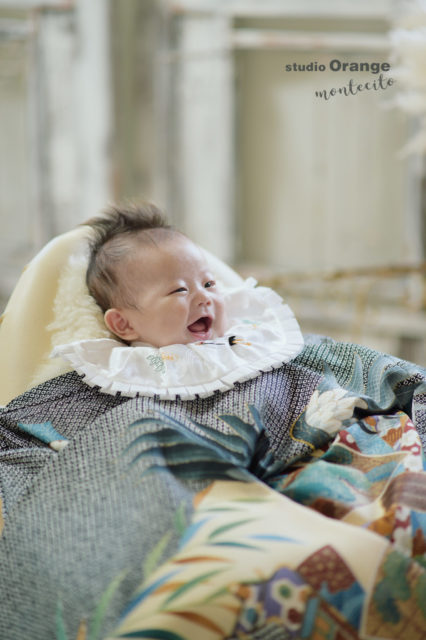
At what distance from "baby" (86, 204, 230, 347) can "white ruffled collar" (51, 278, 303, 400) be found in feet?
0.11

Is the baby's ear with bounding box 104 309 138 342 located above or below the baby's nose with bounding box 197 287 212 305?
below

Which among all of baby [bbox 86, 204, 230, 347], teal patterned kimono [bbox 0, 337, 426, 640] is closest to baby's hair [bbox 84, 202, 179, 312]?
baby [bbox 86, 204, 230, 347]

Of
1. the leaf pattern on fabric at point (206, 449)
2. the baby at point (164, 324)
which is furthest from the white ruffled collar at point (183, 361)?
the leaf pattern on fabric at point (206, 449)

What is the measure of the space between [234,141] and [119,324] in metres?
1.55

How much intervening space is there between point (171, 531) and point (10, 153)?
2.22 meters

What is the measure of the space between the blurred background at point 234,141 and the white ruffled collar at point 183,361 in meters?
1.20

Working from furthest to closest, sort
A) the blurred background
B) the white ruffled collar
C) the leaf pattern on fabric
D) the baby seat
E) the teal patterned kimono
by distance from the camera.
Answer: the blurred background < the baby seat < the white ruffled collar < the leaf pattern on fabric < the teal patterned kimono

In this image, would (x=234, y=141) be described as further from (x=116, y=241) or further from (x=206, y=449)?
(x=206, y=449)

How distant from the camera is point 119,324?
126 centimetres

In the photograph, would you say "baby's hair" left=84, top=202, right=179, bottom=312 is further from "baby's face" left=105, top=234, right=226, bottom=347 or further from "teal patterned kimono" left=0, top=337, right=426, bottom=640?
"teal patterned kimono" left=0, top=337, right=426, bottom=640

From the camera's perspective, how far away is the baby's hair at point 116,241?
126 cm

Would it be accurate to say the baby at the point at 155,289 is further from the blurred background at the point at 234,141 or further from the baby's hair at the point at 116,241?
Answer: the blurred background at the point at 234,141

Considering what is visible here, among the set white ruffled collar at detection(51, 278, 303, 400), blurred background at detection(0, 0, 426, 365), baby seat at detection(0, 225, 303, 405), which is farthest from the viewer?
blurred background at detection(0, 0, 426, 365)

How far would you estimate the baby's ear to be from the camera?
1.25m
